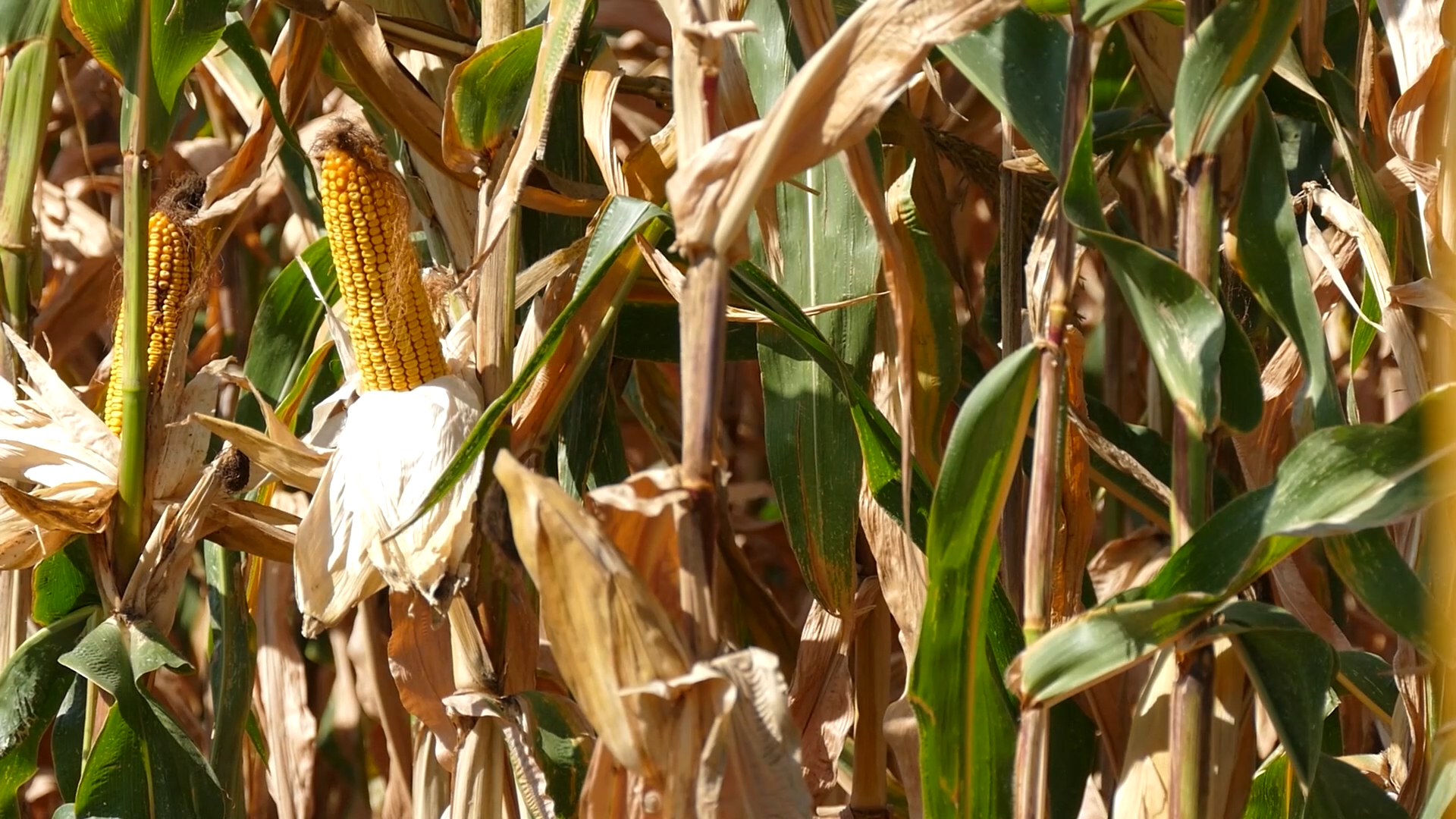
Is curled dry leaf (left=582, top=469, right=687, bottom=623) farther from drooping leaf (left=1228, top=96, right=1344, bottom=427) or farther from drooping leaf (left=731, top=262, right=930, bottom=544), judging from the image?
drooping leaf (left=1228, top=96, right=1344, bottom=427)

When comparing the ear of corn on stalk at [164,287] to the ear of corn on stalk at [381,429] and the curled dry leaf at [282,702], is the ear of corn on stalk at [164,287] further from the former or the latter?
the curled dry leaf at [282,702]

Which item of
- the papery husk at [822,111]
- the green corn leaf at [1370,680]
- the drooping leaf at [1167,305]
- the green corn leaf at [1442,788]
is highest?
the papery husk at [822,111]

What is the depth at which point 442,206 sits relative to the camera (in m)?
0.91

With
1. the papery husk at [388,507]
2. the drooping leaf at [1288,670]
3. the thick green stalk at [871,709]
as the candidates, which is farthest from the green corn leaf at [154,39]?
the drooping leaf at [1288,670]

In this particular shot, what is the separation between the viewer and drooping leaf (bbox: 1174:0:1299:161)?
62 centimetres

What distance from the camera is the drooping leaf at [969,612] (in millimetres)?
630

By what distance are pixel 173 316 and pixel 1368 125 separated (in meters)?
0.99

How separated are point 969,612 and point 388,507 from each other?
12.8 inches

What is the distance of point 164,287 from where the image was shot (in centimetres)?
92

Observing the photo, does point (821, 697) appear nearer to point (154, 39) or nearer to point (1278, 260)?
point (1278, 260)

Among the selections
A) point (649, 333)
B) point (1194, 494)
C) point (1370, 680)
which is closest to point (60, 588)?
point (649, 333)

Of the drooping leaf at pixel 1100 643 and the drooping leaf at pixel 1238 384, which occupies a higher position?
the drooping leaf at pixel 1238 384

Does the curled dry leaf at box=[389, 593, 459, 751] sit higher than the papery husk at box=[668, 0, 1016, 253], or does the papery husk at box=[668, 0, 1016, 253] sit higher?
the papery husk at box=[668, 0, 1016, 253]

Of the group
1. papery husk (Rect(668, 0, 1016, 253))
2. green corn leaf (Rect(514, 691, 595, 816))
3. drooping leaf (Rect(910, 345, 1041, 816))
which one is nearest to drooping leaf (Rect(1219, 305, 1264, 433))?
drooping leaf (Rect(910, 345, 1041, 816))
